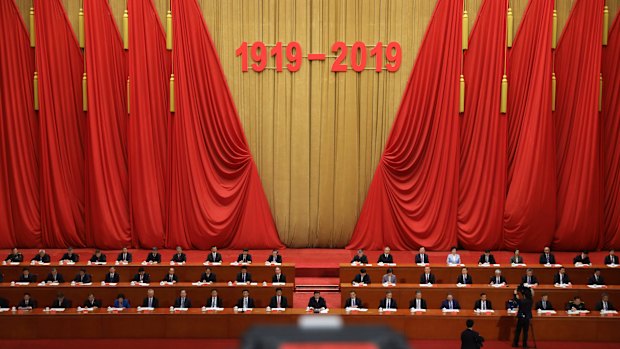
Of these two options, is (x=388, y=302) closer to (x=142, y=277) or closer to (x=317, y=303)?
(x=317, y=303)

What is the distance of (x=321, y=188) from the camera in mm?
14953

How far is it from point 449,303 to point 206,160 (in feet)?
20.6

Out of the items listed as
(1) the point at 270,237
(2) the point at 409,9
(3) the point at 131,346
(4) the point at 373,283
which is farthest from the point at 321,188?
(3) the point at 131,346

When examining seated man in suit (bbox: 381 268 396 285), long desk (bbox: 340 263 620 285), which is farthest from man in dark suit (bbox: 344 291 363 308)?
long desk (bbox: 340 263 620 285)

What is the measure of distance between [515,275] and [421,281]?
1701 mm

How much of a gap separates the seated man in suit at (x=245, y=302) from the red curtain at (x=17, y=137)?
19.4ft

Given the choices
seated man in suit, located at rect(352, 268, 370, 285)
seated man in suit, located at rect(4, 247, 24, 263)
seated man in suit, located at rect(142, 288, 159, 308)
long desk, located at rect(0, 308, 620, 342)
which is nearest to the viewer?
long desk, located at rect(0, 308, 620, 342)

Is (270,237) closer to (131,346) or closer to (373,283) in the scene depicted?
(373,283)

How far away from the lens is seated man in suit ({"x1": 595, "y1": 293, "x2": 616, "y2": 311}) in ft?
35.3

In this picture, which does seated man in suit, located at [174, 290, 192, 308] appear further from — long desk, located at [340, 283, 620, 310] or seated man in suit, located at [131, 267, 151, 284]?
long desk, located at [340, 283, 620, 310]

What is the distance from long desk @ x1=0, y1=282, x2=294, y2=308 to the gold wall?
3.70 m

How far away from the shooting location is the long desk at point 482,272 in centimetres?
1200

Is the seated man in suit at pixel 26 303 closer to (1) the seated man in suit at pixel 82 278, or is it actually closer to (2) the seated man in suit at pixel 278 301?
(1) the seated man in suit at pixel 82 278

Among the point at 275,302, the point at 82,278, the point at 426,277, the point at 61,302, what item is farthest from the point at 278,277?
the point at 61,302
